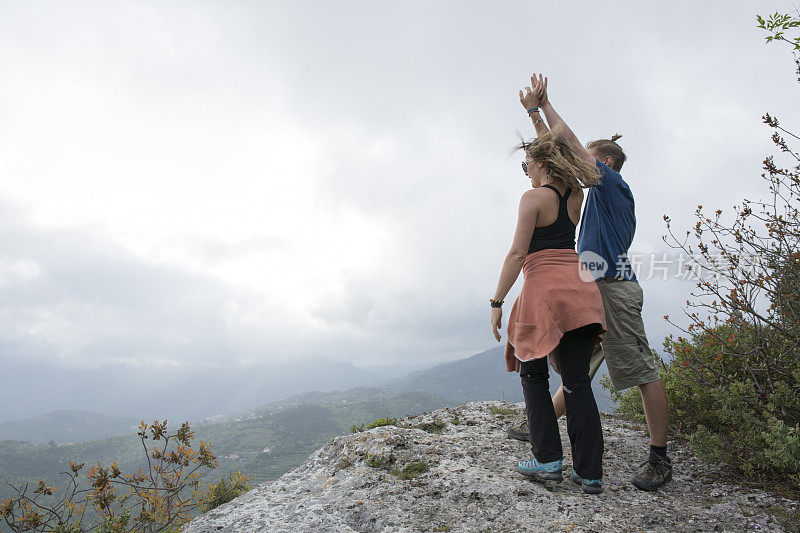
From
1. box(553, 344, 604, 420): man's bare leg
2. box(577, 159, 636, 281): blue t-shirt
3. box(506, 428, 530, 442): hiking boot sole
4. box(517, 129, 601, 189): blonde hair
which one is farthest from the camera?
box(506, 428, 530, 442): hiking boot sole

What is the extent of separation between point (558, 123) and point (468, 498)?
3.80 m

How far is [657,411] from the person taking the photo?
4.02m

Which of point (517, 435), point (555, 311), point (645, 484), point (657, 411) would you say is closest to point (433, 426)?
point (517, 435)

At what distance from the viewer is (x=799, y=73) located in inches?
155

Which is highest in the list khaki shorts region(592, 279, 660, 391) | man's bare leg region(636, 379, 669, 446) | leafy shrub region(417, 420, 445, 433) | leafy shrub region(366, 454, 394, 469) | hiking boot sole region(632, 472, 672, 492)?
khaki shorts region(592, 279, 660, 391)

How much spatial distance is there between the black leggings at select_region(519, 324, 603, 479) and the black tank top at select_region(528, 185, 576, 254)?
0.83m

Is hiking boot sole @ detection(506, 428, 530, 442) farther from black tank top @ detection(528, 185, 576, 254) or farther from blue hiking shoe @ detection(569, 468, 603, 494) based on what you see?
black tank top @ detection(528, 185, 576, 254)

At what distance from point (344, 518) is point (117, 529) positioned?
2258 mm

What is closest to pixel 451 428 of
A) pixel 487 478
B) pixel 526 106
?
pixel 487 478

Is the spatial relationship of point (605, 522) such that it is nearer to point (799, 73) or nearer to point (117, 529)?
point (117, 529)

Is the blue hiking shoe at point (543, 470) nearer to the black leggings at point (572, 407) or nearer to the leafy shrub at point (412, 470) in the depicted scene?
Answer: the black leggings at point (572, 407)

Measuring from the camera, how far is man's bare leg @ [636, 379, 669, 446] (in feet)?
13.1

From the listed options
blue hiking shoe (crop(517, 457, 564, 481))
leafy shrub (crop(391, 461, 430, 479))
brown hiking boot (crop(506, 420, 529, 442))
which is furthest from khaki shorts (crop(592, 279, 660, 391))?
leafy shrub (crop(391, 461, 430, 479))

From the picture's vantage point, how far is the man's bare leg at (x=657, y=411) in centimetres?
401
